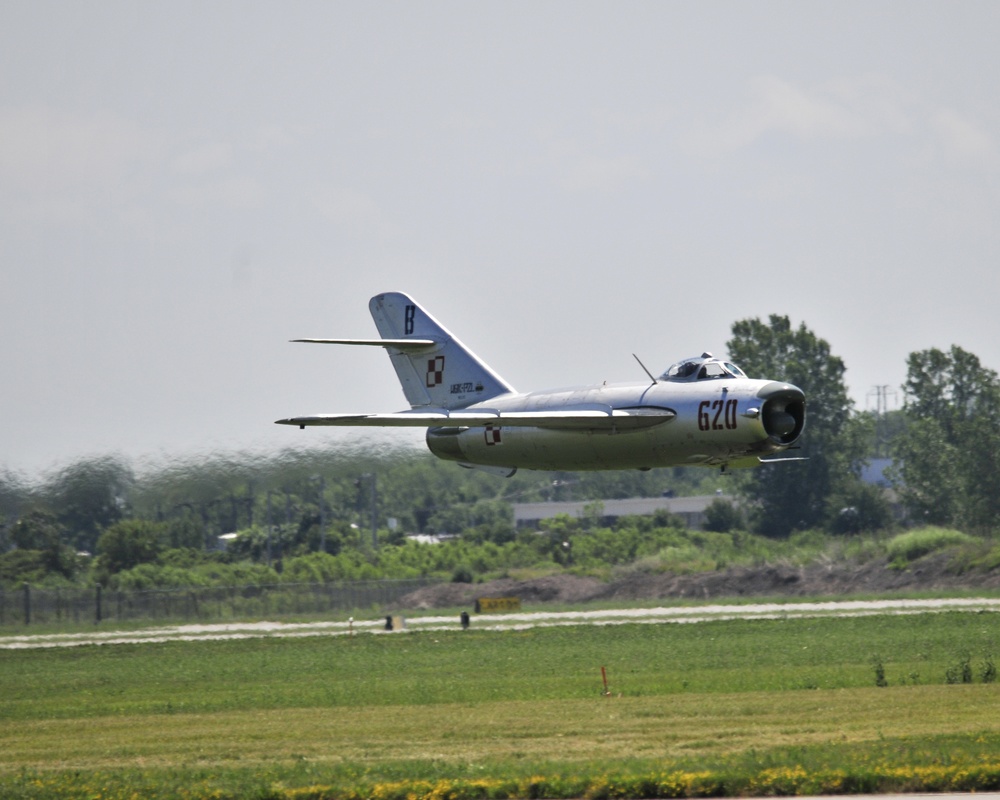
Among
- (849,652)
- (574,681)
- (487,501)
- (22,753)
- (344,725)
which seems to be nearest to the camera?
(22,753)

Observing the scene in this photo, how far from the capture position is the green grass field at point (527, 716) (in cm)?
1520

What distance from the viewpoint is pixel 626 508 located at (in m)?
96.9

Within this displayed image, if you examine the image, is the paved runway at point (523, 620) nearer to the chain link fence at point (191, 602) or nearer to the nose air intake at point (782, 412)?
the chain link fence at point (191, 602)

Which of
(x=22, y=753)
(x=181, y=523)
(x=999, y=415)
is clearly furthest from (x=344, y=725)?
(x=999, y=415)

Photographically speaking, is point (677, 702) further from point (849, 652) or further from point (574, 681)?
point (849, 652)

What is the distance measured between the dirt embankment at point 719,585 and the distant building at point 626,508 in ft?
110

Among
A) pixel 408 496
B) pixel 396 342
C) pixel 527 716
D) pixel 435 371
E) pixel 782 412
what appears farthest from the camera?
pixel 408 496

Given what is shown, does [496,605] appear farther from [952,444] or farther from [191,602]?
[952,444]

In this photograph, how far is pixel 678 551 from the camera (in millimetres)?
65250

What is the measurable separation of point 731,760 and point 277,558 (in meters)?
51.8

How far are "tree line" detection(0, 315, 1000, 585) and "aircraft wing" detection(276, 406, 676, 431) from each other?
2035 centimetres

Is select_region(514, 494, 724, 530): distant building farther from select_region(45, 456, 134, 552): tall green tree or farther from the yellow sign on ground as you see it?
select_region(45, 456, 134, 552): tall green tree

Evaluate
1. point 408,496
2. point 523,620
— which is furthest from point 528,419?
point 408,496

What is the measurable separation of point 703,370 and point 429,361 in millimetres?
7868
